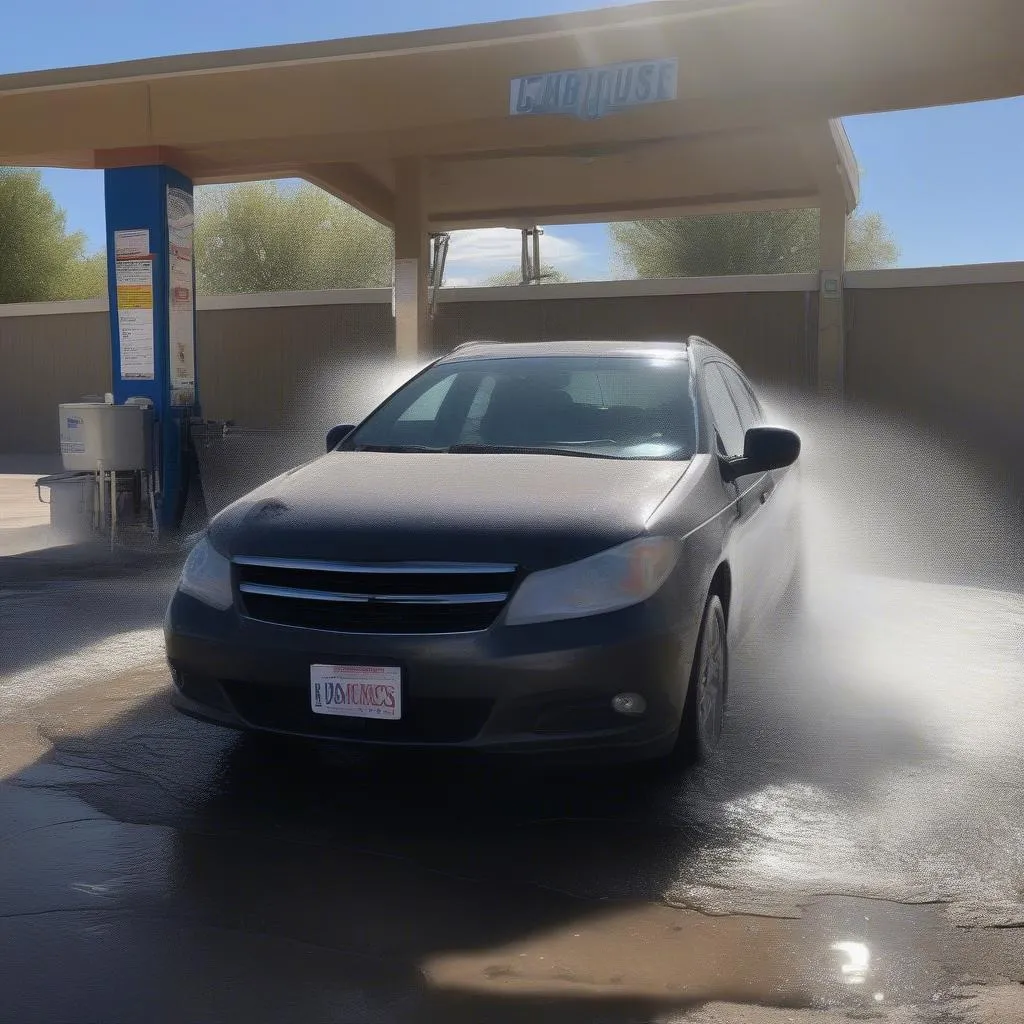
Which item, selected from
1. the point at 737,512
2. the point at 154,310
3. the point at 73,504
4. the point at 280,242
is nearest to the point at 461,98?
the point at 154,310

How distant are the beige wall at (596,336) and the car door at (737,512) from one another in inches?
369

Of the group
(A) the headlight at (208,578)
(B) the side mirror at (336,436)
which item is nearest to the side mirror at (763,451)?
(B) the side mirror at (336,436)

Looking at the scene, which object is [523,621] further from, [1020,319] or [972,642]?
[1020,319]

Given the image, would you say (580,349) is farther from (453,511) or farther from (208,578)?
(208,578)

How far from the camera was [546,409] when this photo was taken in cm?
509

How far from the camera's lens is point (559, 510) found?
3855 millimetres

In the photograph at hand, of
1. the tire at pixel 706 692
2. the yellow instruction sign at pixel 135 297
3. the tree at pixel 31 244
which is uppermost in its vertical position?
the tree at pixel 31 244

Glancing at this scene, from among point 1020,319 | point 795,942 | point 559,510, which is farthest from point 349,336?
point 795,942

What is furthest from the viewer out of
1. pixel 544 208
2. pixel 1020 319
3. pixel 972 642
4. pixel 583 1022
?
pixel 544 208

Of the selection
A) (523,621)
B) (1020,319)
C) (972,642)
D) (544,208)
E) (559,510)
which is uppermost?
(544,208)

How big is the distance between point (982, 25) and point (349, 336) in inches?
416

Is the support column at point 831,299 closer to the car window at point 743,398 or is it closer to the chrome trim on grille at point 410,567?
the car window at point 743,398

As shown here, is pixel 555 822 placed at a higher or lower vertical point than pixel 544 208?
lower

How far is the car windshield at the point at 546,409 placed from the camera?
4789mm
